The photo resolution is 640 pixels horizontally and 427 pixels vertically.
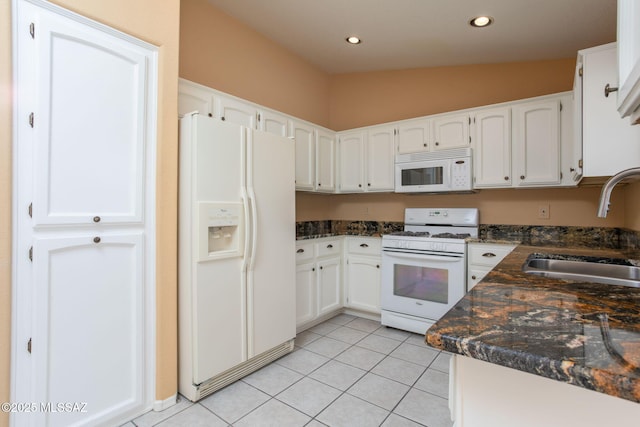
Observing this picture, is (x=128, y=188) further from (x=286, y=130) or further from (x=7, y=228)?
(x=286, y=130)

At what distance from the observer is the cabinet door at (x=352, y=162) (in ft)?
11.9

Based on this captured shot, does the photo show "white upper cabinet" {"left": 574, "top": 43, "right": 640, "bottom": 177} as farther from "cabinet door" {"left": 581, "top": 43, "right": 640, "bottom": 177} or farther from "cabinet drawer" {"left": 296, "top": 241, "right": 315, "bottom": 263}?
"cabinet drawer" {"left": 296, "top": 241, "right": 315, "bottom": 263}

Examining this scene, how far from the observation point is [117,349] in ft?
5.63

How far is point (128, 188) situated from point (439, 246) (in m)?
2.46

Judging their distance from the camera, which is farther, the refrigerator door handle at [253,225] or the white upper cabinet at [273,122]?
the white upper cabinet at [273,122]

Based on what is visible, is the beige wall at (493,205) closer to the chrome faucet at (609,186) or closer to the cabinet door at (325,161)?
the cabinet door at (325,161)

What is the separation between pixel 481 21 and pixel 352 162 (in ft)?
5.90

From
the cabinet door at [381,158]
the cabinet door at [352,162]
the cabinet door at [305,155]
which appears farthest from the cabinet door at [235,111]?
the cabinet door at [381,158]

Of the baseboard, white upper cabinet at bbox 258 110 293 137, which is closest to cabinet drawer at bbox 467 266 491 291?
white upper cabinet at bbox 258 110 293 137

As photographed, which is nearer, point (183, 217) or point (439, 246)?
point (183, 217)

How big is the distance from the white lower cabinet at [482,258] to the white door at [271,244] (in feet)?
5.15

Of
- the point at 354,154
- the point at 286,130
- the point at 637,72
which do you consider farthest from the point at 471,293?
the point at 354,154

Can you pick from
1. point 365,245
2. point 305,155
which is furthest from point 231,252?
point 365,245

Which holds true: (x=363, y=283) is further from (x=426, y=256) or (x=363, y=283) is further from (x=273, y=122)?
(x=273, y=122)
